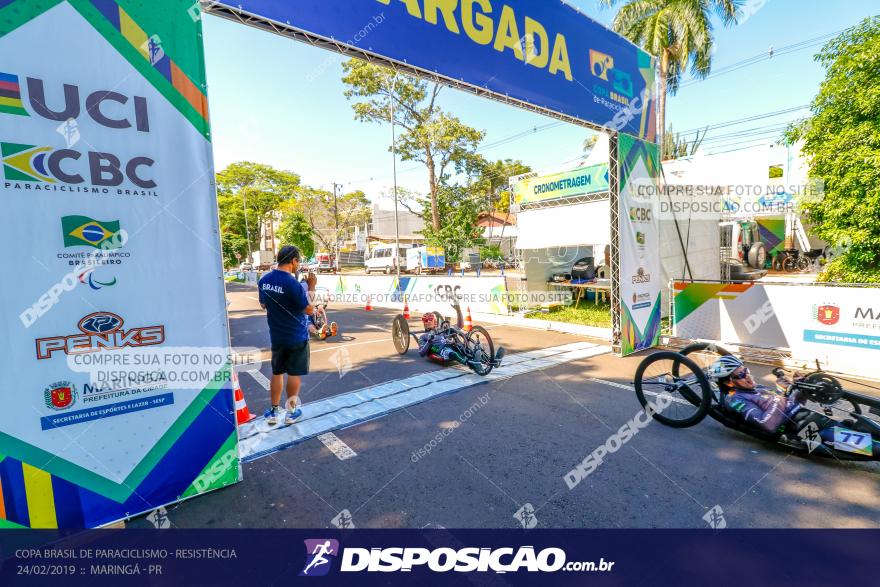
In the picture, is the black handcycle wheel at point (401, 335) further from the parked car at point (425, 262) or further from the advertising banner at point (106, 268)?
the parked car at point (425, 262)

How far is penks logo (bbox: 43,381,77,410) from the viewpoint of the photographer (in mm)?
2564

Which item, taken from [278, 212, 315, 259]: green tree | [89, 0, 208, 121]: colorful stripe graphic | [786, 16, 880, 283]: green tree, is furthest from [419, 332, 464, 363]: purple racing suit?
[278, 212, 315, 259]: green tree

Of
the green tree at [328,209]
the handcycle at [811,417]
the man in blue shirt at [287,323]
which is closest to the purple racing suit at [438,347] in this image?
the man in blue shirt at [287,323]

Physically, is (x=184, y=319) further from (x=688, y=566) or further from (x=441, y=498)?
(x=688, y=566)

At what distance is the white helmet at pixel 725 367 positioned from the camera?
12.7 ft

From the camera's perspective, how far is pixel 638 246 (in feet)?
25.4

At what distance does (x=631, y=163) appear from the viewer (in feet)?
24.9

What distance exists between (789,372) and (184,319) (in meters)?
7.99

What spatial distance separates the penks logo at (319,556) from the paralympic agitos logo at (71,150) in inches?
109

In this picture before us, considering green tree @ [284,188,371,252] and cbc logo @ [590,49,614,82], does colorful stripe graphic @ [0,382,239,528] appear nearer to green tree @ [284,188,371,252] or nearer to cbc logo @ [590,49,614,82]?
cbc logo @ [590,49,614,82]

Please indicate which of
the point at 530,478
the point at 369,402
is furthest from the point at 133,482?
the point at 530,478

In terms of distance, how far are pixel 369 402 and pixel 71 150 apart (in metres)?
3.75

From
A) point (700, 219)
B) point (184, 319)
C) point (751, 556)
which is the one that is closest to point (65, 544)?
point (184, 319)

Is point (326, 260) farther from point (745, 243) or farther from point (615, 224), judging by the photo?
point (615, 224)
